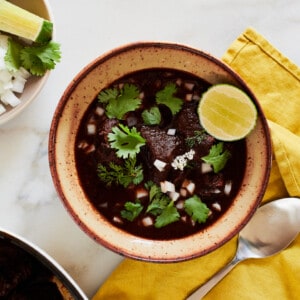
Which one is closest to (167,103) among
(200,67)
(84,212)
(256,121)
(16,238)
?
(200,67)

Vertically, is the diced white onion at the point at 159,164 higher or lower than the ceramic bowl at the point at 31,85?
lower

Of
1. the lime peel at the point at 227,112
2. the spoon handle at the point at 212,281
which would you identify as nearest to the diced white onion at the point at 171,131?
the lime peel at the point at 227,112

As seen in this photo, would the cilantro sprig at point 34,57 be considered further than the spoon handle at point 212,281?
No

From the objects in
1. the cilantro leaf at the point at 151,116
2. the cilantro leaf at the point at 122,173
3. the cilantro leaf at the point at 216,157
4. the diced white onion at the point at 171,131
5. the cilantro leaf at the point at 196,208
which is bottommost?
the cilantro leaf at the point at 196,208

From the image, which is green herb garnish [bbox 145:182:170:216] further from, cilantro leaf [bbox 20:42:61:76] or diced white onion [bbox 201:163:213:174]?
cilantro leaf [bbox 20:42:61:76]

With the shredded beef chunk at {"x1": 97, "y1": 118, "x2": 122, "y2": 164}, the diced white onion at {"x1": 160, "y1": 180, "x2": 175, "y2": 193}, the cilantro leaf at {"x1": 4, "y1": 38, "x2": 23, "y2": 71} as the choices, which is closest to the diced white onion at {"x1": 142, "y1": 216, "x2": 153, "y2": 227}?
the diced white onion at {"x1": 160, "y1": 180, "x2": 175, "y2": 193}

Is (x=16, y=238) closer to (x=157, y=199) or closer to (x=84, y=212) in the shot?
(x=84, y=212)

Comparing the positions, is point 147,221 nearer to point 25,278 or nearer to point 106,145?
point 106,145

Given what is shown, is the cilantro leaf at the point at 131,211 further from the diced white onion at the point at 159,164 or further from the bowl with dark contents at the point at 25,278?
the bowl with dark contents at the point at 25,278
